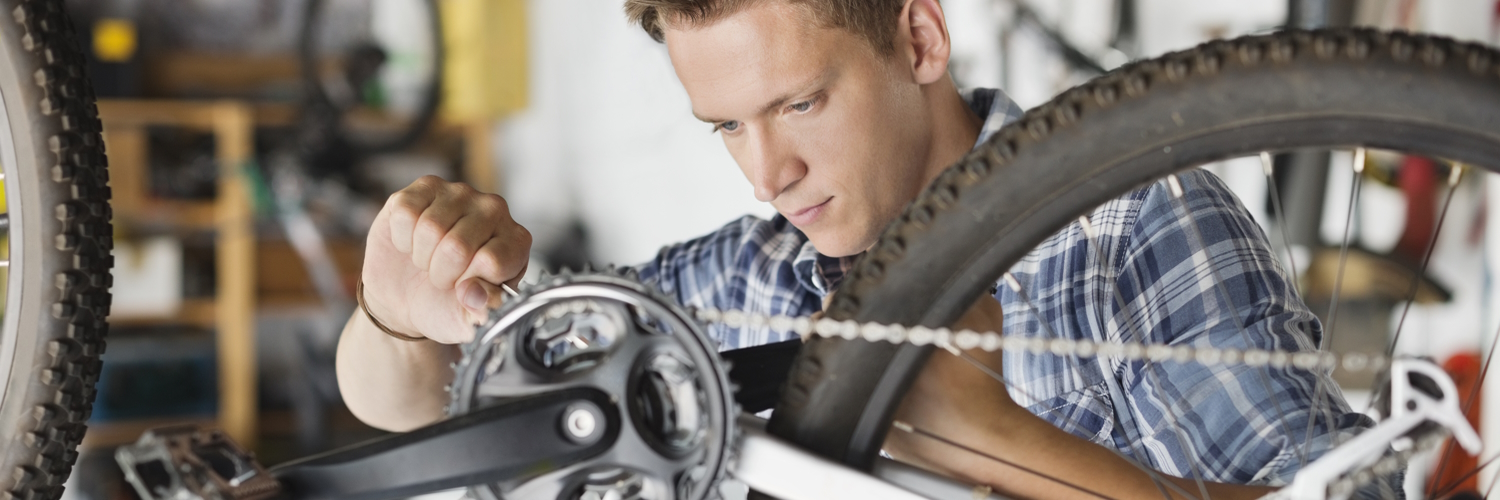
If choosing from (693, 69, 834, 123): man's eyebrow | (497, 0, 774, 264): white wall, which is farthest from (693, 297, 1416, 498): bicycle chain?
(497, 0, 774, 264): white wall

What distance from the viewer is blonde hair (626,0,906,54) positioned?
81 centimetres

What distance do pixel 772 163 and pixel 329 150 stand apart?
8.55 ft

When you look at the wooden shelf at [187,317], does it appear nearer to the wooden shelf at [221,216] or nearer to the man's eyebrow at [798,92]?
the wooden shelf at [221,216]

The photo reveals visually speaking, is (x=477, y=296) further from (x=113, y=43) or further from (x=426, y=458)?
(x=113, y=43)

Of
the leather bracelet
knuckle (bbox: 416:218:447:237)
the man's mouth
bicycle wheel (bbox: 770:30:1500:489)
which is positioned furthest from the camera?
the man's mouth

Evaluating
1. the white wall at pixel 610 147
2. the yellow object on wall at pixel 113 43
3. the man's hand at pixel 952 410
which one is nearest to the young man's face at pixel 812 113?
the man's hand at pixel 952 410

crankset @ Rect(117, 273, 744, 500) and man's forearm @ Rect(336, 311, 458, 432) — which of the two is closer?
crankset @ Rect(117, 273, 744, 500)

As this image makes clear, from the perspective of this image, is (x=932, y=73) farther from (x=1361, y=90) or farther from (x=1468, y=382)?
(x=1468, y=382)

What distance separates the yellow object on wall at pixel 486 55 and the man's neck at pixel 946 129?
96.7 inches

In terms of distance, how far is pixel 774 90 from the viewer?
79 cm

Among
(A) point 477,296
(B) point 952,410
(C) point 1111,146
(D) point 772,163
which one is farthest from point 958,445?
(D) point 772,163

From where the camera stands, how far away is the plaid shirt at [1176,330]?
60 centimetres

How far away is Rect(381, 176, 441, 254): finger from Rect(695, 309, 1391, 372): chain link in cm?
25

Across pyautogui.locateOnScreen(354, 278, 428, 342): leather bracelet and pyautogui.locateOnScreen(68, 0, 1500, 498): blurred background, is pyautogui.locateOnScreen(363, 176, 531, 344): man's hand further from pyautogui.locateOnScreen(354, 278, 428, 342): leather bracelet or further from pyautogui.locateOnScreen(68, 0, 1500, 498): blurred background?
pyautogui.locateOnScreen(68, 0, 1500, 498): blurred background
